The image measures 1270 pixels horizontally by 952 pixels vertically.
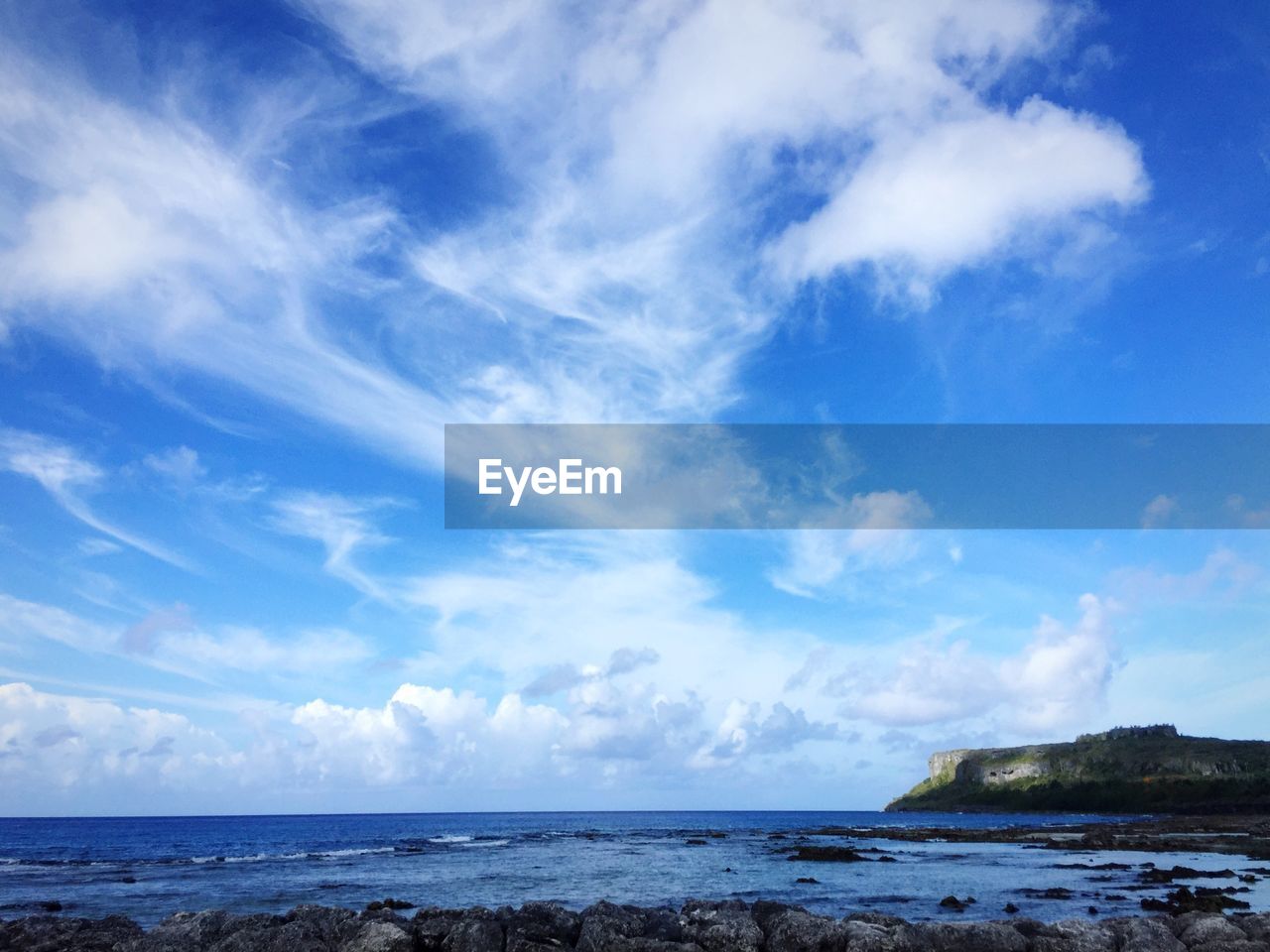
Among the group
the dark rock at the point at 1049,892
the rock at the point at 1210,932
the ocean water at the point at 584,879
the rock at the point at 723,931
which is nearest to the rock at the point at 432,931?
the rock at the point at 723,931

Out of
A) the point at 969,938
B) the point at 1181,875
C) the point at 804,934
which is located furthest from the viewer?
the point at 1181,875

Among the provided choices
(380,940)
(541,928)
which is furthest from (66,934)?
(541,928)

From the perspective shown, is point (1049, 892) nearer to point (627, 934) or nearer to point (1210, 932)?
point (1210, 932)

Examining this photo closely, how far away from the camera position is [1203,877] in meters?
42.1

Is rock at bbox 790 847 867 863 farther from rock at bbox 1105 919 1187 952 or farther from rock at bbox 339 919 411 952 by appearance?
rock at bbox 339 919 411 952

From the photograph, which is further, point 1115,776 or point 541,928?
point 1115,776

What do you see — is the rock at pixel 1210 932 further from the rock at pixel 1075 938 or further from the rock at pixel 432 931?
the rock at pixel 432 931

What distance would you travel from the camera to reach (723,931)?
22203 mm

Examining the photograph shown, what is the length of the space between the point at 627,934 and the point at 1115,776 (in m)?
150

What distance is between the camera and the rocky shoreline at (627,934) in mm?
21141

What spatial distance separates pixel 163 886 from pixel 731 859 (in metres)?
36.4

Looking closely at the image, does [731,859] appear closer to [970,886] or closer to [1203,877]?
[970,886]

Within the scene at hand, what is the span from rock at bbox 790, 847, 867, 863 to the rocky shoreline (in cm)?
3880

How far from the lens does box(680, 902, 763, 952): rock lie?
859 inches
